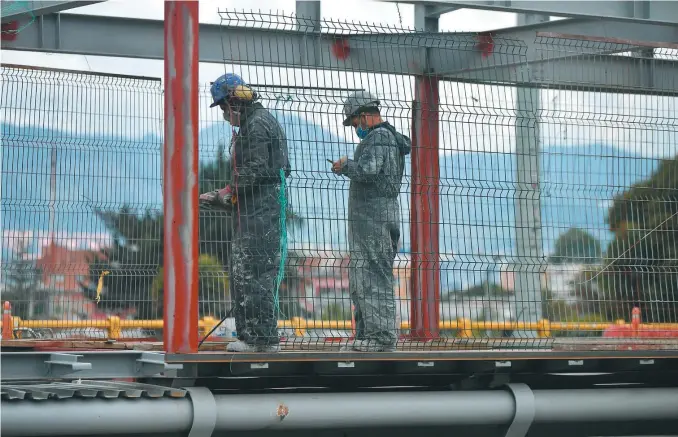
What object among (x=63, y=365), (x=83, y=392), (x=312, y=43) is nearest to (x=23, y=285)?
(x=63, y=365)

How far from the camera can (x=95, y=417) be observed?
834cm

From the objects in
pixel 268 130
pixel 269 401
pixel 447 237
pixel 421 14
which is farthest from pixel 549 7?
pixel 269 401

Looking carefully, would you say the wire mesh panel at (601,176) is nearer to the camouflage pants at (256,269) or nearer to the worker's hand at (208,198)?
the camouflage pants at (256,269)

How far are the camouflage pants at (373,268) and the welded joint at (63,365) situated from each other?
2.39 metres

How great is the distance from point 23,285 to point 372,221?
627 cm

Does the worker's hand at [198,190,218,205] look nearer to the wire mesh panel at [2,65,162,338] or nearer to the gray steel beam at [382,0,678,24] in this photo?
the gray steel beam at [382,0,678,24]

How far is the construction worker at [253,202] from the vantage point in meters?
9.23

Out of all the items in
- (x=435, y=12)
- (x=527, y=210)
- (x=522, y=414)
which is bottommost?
(x=522, y=414)

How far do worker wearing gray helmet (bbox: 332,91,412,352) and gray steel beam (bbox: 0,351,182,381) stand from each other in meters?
1.98

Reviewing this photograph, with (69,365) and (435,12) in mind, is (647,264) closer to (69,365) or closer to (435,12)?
(435,12)

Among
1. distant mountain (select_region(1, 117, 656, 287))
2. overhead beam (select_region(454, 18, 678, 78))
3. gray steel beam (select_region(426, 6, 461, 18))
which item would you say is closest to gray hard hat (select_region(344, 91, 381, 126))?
distant mountain (select_region(1, 117, 656, 287))

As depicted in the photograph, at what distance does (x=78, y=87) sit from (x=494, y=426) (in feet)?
23.3

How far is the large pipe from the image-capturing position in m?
8.27

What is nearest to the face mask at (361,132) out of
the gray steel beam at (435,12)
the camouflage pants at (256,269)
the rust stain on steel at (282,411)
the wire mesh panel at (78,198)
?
the camouflage pants at (256,269)
